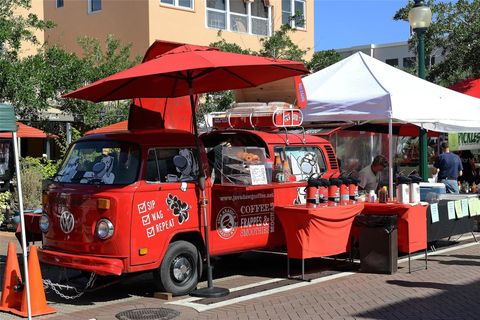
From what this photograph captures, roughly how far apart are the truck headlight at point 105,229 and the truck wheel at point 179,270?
31.3 inches

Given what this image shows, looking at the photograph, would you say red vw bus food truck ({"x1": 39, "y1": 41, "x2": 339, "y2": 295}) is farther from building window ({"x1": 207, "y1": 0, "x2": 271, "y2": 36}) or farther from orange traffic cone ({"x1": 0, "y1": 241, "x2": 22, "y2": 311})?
building window ({"x1": 207, "y1": 0, "x2": 271, "y2": 36})

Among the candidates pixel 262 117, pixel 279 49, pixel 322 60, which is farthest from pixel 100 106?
pixel 262 117

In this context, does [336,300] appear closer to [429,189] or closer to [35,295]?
[35,295]

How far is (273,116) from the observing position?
952cm

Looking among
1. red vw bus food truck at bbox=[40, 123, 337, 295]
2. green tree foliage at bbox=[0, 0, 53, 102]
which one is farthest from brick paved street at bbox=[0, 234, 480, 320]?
green tree foliage at bbox=[0, 0, 53, 102]

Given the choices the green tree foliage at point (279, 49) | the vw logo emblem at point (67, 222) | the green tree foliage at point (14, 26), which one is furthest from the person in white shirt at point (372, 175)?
the green tree foliage at point (279, 49)

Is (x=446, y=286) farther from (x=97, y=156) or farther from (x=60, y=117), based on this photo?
(x=60, y=117)

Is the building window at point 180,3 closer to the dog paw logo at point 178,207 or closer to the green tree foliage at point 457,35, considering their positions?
the green tree foliage at point 457,35

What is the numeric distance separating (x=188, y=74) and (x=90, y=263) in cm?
265

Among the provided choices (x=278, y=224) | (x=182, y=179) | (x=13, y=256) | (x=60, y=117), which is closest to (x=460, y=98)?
(x=278, y=224)

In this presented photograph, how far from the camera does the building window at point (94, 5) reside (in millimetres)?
28297

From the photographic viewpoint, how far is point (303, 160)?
9562mm

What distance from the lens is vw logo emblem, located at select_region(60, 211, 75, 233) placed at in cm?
761

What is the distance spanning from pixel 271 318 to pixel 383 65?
6.38 meters
